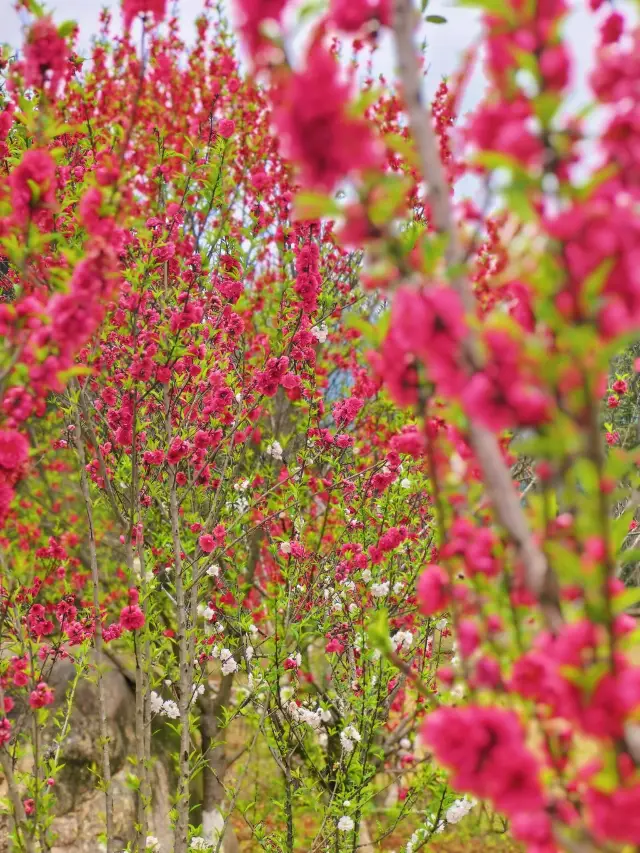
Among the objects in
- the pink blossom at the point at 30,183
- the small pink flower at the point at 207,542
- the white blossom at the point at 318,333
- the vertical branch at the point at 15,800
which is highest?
the white blossom at the point at 318,333

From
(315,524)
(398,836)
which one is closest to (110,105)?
(315,524)

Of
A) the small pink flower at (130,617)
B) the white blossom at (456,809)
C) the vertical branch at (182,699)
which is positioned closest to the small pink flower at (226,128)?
the vertical branch at (182,699)

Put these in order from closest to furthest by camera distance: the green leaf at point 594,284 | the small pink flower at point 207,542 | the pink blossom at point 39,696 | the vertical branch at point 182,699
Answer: the green leaf at point 594,284 < the pink blossom at point 39,696 < the vertical branch at point 182,699 < the small pink flower at point 207,542

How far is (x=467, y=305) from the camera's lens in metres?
1.07

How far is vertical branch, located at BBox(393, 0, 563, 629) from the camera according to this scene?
40.4 inches

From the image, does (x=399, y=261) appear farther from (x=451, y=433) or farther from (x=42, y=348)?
(x=42, y=348)

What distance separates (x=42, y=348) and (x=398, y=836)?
9055 mm

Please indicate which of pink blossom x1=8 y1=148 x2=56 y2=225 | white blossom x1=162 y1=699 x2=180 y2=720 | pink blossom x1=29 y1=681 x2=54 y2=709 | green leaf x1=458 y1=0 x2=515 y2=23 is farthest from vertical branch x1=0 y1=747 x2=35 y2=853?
green leaf x1=458 y1=0 x2=515 y2=23

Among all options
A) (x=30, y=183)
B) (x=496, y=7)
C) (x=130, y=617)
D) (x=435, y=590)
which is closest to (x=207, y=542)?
(x=130, y=617)

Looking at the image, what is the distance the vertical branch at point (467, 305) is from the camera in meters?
1.03

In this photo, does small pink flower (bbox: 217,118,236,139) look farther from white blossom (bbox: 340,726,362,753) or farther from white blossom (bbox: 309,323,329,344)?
white blossom (bbox: 340,726,362,753)

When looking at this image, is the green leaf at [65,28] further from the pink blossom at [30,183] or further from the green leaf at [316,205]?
the green leaf at [316,205]

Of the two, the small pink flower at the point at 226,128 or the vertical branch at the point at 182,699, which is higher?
the small pink flower at the point at 226,128

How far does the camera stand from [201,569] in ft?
12.9
